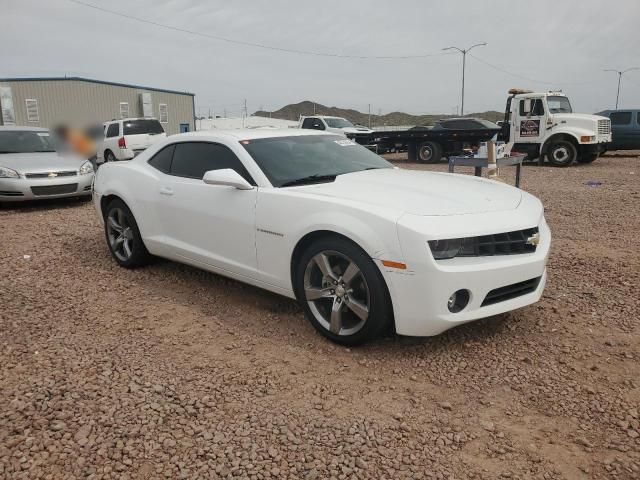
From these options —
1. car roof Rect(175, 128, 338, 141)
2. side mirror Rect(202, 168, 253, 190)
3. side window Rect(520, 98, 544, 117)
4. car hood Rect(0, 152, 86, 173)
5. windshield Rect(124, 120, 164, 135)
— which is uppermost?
side window Rect(520, 98, 544, 117)

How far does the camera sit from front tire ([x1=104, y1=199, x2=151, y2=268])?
4.95 metres

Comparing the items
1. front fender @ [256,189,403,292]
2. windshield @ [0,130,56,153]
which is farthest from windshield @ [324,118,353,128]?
front fender @ [256,189,403,292]

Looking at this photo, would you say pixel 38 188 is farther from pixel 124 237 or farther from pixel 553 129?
pixel 553 129

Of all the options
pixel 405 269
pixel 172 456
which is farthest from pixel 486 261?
pixel 172 456

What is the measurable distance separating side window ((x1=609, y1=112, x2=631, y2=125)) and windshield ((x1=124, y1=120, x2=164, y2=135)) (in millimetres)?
16194

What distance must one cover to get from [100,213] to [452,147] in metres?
14.8

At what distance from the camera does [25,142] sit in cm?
983

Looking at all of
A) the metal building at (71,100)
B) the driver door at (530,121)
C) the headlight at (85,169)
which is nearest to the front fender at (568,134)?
the driver door at (530,121)

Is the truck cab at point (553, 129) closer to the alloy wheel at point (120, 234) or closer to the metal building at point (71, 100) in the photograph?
the alloy wheel at point (120, 234)

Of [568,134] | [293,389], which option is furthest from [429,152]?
[293,389]

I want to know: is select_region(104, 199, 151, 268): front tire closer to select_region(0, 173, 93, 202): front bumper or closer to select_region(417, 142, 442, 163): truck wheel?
select_region(0, 173, 93, 202): front bumper

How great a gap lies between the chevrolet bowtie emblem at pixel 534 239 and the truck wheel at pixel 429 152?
15292 millimetres

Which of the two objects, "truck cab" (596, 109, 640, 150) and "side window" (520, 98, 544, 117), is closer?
"side window" (520, 98, 544, 117)

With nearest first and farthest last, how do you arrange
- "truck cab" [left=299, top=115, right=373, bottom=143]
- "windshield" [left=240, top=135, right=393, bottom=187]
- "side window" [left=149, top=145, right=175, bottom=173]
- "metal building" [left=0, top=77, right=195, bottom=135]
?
"windshield" [left=240, top=135, right=393, bottom=187]
"side window" [left=149, top=145, right=175, bottom=173]
"truck cab" [left=299, top=115, right=373, bottom=143]
"metal building" [left=0, top=77, right=195, bottom=135]
